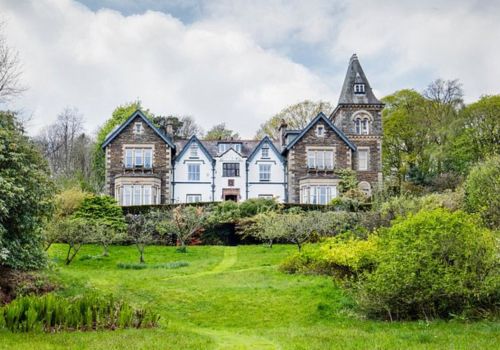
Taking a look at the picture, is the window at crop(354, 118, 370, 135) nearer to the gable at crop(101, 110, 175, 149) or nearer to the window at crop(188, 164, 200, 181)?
the window at crop(188, 164, 200, 181)

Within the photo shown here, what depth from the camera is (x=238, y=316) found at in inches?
567

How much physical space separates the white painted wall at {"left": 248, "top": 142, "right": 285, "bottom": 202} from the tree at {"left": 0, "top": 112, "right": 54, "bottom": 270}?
30.0 meters

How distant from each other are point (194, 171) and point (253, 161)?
5.01m

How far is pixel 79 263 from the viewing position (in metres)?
23.8

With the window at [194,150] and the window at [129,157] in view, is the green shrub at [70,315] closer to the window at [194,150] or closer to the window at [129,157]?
the window at [129,157]

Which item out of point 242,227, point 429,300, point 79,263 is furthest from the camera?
point 242,227

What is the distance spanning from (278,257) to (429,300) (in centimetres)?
1240

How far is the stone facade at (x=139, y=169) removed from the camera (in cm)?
4347

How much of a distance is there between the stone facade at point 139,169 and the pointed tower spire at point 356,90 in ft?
52.5

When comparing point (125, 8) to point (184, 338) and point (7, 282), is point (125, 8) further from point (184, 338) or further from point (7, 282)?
point (184, 338)

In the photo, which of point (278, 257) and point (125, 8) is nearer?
point (125, 8)

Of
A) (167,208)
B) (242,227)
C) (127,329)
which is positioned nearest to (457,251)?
(127,329)

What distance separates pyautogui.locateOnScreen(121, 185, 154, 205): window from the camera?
141 ft

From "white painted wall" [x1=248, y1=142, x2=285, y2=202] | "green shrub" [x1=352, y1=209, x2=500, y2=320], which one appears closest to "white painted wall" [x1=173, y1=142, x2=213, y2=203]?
"white painted wall" [x1=248, y1=142, x2=285, y2=202]
